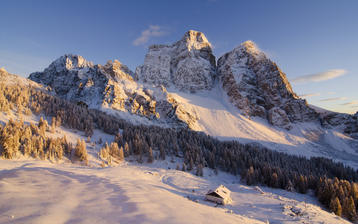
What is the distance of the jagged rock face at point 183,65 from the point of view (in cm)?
14350

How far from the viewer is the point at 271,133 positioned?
318ft

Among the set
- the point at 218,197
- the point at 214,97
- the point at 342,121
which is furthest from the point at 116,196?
A: the point at 342,121

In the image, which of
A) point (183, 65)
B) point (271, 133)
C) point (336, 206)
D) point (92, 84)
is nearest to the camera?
point (336, 206)

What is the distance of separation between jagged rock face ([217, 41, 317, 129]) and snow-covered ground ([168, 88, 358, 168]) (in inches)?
269

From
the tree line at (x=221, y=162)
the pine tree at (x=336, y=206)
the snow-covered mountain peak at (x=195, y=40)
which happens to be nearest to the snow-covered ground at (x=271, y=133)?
the tree line at (x=221, y=162)

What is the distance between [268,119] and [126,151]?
361 ft

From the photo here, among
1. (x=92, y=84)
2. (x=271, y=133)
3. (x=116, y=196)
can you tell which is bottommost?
(x=271, y=133)

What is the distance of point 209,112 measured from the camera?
112 m

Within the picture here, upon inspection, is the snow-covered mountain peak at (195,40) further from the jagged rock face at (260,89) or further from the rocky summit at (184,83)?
the jagged rock face at (260,89)

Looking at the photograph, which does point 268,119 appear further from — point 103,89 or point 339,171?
point 103,89

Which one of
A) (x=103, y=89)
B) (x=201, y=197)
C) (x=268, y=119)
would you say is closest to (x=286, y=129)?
(x=268, y=119)

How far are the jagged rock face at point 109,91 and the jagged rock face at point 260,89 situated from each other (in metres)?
52.9

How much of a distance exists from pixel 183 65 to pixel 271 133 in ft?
315

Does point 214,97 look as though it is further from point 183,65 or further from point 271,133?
point 271,133
